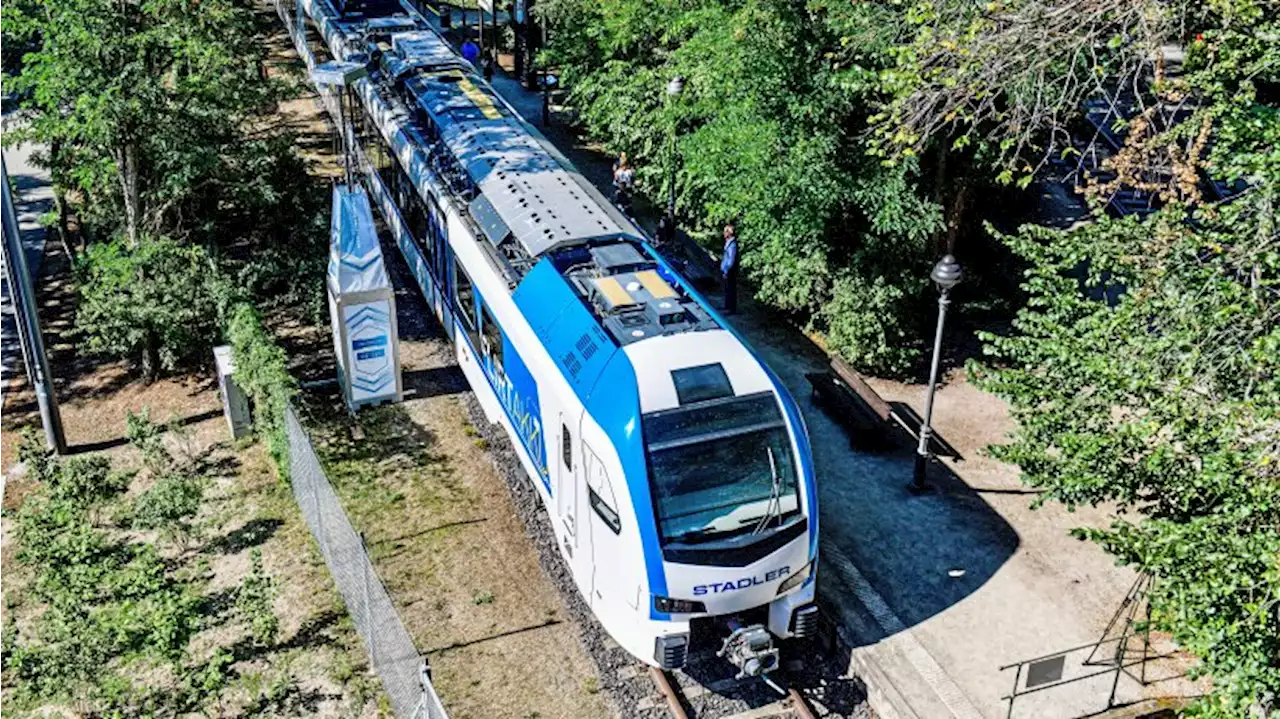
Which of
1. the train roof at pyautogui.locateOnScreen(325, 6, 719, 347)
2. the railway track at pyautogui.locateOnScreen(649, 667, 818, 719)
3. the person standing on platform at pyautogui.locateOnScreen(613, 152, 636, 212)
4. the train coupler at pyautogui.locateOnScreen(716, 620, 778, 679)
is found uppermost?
the train roof at pyautogui.locateOnScreen(325, 6, 719, 347)

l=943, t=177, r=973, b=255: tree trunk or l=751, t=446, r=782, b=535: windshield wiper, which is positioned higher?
l=943, t=177, r=973, b=255: tree trunk

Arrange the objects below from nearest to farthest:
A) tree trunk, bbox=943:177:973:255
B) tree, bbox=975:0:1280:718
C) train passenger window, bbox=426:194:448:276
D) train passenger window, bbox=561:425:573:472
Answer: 1. tree, bbox=975:0:1280:718
2. train passenger window, bbox=561:425:573:472
3. train passenger window, bbox=426:194:448:276
4. tree trunk, bbox=943:177:973:255

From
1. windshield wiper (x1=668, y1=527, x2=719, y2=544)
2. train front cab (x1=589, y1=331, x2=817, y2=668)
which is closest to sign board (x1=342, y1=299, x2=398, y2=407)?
train front cab (x1=589, y1=331, x2=817, y2=668)

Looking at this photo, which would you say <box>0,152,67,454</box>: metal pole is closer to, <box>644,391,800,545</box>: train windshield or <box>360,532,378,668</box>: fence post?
<box>360,532,378,668</box>: fence post

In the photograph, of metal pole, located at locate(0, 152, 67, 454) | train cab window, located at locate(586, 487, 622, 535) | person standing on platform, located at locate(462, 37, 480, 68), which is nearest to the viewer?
train cab window, located at locate(586, 487, 622, 535)

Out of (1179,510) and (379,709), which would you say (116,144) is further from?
(1179,510)

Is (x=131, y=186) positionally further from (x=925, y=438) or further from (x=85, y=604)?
(x=925, y=438)
